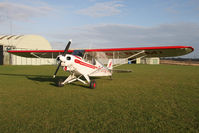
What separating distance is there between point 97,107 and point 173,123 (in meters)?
2.10

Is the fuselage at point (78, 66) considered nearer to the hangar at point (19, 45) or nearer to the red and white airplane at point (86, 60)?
the red and white airplane at point (86, 60)

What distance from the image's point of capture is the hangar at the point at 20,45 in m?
37.3

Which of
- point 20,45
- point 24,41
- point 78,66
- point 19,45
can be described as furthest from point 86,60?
point 24,41

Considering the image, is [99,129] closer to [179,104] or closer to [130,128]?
[130,128]

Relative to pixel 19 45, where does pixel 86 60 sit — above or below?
below

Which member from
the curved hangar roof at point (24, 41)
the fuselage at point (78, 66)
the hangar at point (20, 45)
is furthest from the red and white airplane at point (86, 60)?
the curved hangar roof at point (24, 41)

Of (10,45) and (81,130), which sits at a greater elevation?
(10,45)

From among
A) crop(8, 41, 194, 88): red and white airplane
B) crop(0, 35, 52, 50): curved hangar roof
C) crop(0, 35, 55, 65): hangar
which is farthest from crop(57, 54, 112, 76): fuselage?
crop(0, 35, 52, 50): curved hangar roof

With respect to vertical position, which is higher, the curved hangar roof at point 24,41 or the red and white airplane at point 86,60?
the curved hangar roof at point 24,41

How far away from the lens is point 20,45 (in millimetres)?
38438

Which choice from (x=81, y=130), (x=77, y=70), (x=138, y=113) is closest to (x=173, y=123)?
(x=138, y=113)

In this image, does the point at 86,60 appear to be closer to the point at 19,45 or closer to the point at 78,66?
the point at 78,66

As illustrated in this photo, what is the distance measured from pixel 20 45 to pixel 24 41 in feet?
6.00

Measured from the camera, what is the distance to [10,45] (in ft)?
122
